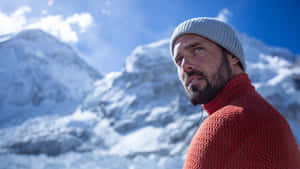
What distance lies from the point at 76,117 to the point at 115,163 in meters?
24.2

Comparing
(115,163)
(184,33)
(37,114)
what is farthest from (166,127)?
(184,33)

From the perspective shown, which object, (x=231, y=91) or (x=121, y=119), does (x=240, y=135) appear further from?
(x=121, y=119)

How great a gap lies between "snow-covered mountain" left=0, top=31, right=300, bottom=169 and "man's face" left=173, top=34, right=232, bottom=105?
758 inches

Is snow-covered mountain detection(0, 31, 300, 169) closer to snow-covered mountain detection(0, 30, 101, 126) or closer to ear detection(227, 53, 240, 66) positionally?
snow-covered mountain detection(0, 30, 101, 126)

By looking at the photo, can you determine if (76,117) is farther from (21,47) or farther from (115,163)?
(21,47)

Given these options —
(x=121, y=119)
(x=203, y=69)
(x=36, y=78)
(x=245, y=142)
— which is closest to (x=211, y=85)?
(x=203, y=69)

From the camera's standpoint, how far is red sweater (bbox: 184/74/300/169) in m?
0.79

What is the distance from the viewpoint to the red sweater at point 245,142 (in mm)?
794

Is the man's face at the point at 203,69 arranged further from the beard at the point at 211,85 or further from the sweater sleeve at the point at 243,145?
the sweater sleeve at the point at 243,145

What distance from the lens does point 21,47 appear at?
7644 cm

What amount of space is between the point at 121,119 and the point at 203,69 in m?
50.4

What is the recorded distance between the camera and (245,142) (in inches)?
32.2

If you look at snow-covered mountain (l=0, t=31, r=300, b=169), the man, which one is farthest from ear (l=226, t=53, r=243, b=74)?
snow-covered mountain (l=0, t=31, r=300, b=169)

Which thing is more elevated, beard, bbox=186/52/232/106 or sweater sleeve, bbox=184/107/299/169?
beard, bbox=186/52/232/106
